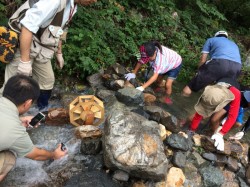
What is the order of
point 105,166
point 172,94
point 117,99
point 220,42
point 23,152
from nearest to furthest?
point 23,152
point 105,166
point 117,99
point 220,42
point 172,94

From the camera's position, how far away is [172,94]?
252 inches

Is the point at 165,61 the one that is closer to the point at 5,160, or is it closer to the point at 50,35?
the point at 50,35

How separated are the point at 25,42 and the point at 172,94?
4077 mm

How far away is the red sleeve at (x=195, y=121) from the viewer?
4.87 m

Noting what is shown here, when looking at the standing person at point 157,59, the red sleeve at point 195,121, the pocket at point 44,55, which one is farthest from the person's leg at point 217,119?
the pocket at point 44,55

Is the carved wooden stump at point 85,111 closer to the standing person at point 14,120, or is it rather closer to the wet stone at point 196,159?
the standing person at point 14,120

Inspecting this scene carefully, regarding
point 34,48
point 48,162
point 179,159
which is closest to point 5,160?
point 48,162

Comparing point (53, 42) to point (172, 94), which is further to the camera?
point (172, 94)

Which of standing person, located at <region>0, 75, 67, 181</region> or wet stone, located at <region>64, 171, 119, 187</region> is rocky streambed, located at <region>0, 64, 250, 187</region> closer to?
wet stone, located at <region>64, 171, 119, 187</region>

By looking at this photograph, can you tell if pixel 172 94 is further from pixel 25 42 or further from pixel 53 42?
pixel 25 42

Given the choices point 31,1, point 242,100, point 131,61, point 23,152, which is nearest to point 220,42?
point 242,100

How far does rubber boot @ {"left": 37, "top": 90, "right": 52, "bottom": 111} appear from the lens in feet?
14.0

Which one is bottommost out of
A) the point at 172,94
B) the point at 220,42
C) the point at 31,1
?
the point at 172,94

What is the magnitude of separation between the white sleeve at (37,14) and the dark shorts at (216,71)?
332cm
